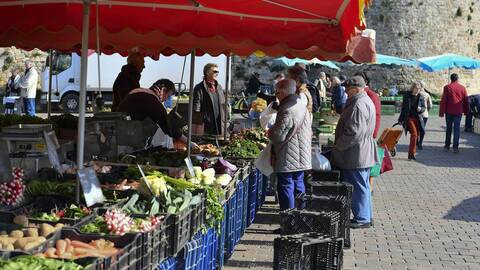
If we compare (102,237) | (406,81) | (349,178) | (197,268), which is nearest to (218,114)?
(349,178)

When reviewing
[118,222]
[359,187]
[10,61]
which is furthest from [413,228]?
[10,61]

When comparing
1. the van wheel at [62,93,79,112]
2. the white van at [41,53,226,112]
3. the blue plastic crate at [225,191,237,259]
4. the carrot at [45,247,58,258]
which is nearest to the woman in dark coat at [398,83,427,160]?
the blue plastic crate at [225,191,237,259]

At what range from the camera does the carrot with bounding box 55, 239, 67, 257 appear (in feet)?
13.4

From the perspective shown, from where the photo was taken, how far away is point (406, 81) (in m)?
45.0

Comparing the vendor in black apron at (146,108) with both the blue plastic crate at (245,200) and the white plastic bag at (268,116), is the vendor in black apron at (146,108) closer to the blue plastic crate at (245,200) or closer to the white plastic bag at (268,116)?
the blue plastic crate at (245,200)

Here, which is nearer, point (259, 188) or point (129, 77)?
point (259, 188)

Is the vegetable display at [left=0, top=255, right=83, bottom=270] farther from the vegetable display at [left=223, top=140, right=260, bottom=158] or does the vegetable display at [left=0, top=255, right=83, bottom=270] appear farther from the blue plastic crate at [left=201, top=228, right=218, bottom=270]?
the vegetable display at [left=223, top=140, right=260, bottom=158]

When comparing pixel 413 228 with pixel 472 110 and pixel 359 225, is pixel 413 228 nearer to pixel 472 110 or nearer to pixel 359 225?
pixel 359 225

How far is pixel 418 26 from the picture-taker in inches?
1758

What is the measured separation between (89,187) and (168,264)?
32.7 inches

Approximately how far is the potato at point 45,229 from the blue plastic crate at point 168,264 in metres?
0.61

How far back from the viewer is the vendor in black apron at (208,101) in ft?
35.8

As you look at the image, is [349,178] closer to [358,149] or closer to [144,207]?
[358,149]

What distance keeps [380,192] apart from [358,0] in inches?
267
